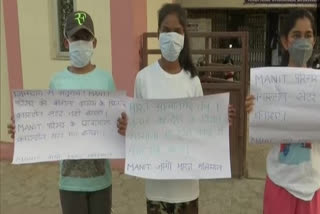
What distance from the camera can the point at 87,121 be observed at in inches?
107

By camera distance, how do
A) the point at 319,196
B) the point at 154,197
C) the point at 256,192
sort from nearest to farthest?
the point at 319,196 → the point at 154,197 → the point at 256,192

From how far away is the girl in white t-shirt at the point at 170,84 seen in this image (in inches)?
102

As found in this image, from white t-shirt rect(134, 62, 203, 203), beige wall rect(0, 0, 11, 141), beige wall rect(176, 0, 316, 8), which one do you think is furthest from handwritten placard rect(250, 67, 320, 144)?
beige wall rect(176, 0, 316, 8)

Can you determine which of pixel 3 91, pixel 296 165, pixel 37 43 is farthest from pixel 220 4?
pixel 296 165

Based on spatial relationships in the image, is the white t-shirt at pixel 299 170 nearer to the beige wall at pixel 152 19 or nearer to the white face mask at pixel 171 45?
the white face mask at pixel 171 45

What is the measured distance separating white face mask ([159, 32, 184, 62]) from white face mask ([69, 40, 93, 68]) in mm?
443

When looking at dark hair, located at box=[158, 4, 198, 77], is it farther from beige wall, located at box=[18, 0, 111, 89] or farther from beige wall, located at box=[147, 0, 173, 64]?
beige wall, located at box=[147, 0, 173, 64]

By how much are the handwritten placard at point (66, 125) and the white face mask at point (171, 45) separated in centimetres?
38

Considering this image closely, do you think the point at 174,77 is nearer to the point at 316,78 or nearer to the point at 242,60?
the point at 316,78

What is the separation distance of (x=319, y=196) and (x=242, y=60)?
3095 mm

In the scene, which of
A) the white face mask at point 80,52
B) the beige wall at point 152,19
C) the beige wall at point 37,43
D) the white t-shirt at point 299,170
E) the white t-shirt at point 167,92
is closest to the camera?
the white t-shirt at point 299,170

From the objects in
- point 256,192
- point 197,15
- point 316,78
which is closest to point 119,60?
point 256,192

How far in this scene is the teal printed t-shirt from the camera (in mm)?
2684

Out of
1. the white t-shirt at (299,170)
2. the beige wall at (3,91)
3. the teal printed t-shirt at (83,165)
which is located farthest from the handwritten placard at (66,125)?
the beige wall at (3,91)
